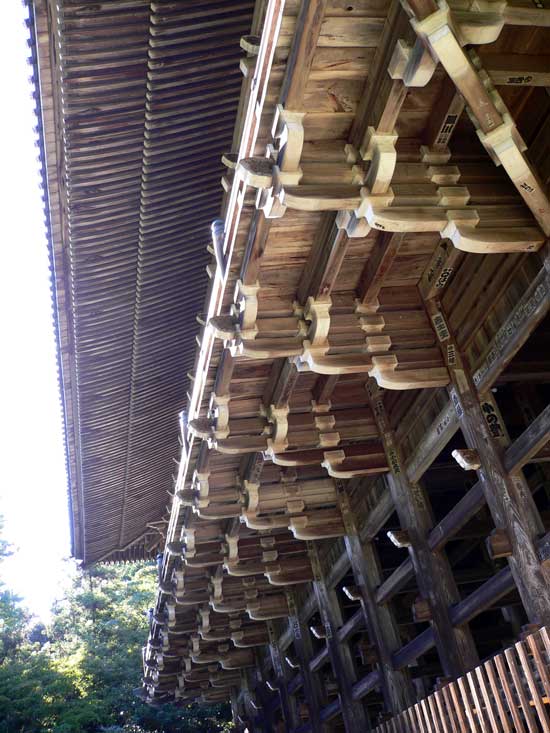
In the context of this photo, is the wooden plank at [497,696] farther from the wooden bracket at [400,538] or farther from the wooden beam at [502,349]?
the wooden bracket at [400,538]

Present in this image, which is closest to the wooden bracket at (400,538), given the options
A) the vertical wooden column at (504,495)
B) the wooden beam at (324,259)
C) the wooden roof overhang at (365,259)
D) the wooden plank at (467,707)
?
the wooden roof overhang at (365,259)

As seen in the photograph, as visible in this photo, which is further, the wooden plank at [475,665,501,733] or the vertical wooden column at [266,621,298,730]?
the vertical wooden column at [266,621,298,730]

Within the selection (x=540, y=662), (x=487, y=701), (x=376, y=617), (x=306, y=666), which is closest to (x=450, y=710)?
(x=487, y=701)

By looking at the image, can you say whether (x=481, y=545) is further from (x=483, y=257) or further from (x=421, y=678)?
(x=483, y=257)

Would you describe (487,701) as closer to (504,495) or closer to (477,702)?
(477,702)

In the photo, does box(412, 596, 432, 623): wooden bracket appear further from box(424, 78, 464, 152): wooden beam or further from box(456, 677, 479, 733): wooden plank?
box(424, 78, 464, 152): wooden beam

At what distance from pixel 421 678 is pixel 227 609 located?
2.97 meters

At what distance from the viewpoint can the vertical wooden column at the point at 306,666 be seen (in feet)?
36.6

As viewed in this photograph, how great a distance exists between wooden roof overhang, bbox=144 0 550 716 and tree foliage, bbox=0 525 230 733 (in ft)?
41.5

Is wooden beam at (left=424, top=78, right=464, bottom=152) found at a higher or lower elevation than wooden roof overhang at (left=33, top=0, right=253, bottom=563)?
lower

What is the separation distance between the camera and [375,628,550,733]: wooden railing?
464 cm

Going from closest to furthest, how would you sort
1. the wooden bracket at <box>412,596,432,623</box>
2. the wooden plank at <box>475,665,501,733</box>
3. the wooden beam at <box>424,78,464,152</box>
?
the wooden beam at <box>424,78,464,152</box> < the wooden plank at <box>475,665,501,733</box> < the wooden bracket at <box>412,596,432,623</box>

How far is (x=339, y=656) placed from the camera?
9.88 metres

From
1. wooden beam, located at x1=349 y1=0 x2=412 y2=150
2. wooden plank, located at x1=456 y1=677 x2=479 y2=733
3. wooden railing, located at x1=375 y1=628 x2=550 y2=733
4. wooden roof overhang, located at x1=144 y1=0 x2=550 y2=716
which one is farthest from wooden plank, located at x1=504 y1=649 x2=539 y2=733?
wooden beam, located at x1=349 y1=0 x2=412 y2=150
